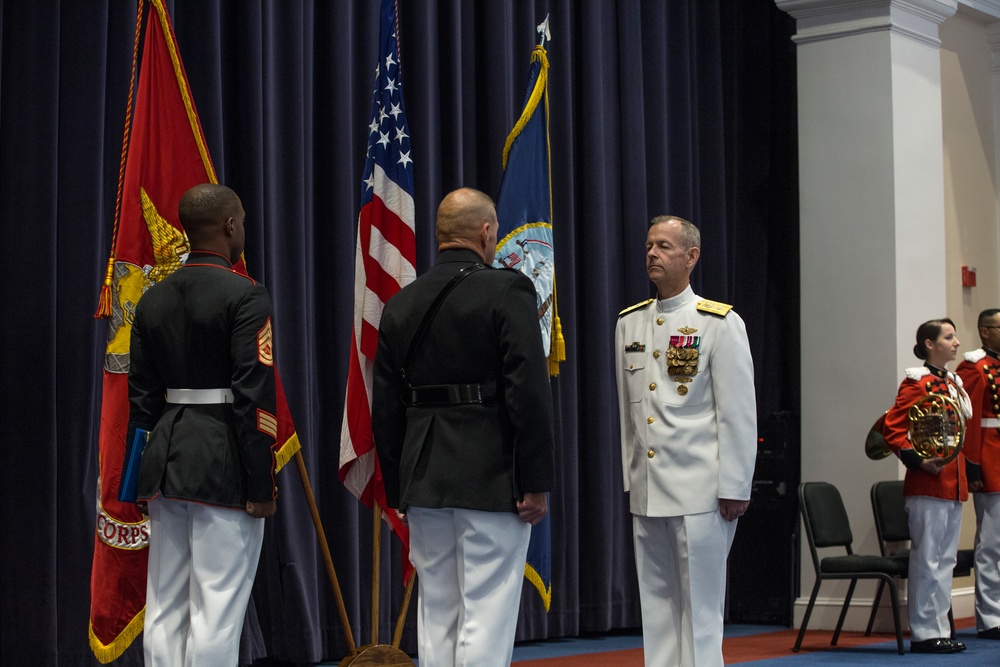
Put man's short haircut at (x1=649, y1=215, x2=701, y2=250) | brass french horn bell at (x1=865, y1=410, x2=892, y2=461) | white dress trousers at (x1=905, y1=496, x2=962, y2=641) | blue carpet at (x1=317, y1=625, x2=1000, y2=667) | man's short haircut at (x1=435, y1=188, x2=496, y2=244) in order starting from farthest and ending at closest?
brass french horn bell at (x1=865, y1=410, x2=892, y2=461) < white dress trousers at (x1=905, y1=496, x2=962, y2=641) < blue carpet at (x1=317, y1=625, x2=1000, y2=667) < man's short haircut at (x1=649, y1=215, x2=701, y2=250) < man's short haircut at (x1=435, y1=188, x2=496, y2=244)

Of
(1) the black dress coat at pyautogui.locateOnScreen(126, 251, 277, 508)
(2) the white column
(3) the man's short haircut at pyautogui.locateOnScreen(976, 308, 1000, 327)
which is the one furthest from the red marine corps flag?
(3) the man's short haircut at pyautogui.locateOnScreen(976, 308, 1000, 327)

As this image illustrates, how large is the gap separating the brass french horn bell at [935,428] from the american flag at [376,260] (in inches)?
115

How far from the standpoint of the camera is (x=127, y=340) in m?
4.55

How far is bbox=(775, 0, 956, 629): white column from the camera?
24.7ft

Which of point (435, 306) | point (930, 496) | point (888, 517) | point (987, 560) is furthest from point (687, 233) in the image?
point (987, 560)

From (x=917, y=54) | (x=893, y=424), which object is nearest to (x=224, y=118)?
(x=893, y=424)

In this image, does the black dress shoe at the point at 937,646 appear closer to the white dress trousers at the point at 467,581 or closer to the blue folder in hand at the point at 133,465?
the white dress trousers at the point at 467,581

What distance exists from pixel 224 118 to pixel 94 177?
2.55 feet

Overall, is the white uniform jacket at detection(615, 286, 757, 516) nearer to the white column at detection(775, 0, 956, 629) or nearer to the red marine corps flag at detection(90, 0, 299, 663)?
the red marine corps flag at detection(90, 0, 299, 663)

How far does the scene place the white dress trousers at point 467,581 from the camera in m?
3.36

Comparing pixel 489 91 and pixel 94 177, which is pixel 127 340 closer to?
pixel 94 177

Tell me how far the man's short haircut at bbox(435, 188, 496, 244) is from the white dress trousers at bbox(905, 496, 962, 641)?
3.99 m

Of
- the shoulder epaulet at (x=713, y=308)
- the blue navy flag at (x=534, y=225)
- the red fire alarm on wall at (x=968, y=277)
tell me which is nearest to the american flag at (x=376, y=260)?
the blue navy flag at (x=534, y=225)

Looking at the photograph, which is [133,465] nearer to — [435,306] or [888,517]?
[435,306]
